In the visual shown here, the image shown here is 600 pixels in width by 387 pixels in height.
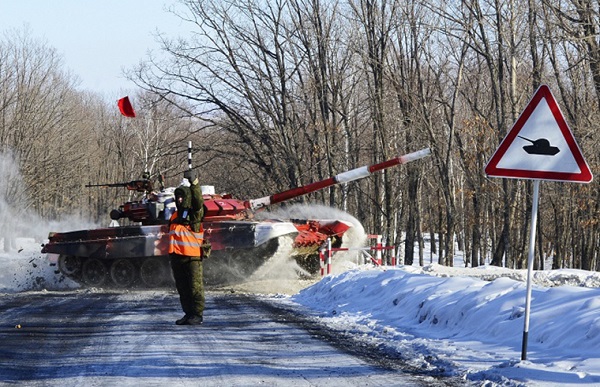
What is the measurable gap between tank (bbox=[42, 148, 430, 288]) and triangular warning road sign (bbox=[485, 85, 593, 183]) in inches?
516

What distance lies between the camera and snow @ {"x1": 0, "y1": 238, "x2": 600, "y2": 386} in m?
6.71

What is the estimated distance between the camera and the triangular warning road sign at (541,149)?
22.9ft

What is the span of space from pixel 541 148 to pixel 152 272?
1592 centimetres

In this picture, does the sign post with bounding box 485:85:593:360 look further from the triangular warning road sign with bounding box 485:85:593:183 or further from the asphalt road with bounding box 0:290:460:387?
the asphalt road with bounding box 0:290:460:387

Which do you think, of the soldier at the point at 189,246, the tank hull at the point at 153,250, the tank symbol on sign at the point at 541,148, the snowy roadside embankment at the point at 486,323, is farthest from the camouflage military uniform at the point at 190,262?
the tank hull at the point at 153,250

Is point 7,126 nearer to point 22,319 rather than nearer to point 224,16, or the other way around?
point 224,16

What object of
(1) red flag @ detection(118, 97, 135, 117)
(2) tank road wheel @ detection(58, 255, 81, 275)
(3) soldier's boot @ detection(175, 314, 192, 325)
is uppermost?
(1) red flag @ detection(118, 97, 135, 117)

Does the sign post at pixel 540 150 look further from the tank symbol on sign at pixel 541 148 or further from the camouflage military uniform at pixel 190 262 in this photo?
the camouflage military uniform at pixel 190 262

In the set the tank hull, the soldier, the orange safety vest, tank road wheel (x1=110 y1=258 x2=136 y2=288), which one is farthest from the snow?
tank road wheel (x1=110 y1=258 x2=136 y2=288)

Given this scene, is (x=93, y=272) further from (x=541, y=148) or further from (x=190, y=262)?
(x=541, y=148)

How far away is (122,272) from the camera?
2186 centimetres

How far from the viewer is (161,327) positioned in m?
10.1

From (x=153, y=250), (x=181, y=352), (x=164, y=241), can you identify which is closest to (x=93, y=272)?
(x=153, y=250)

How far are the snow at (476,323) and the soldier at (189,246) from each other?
174 cm
